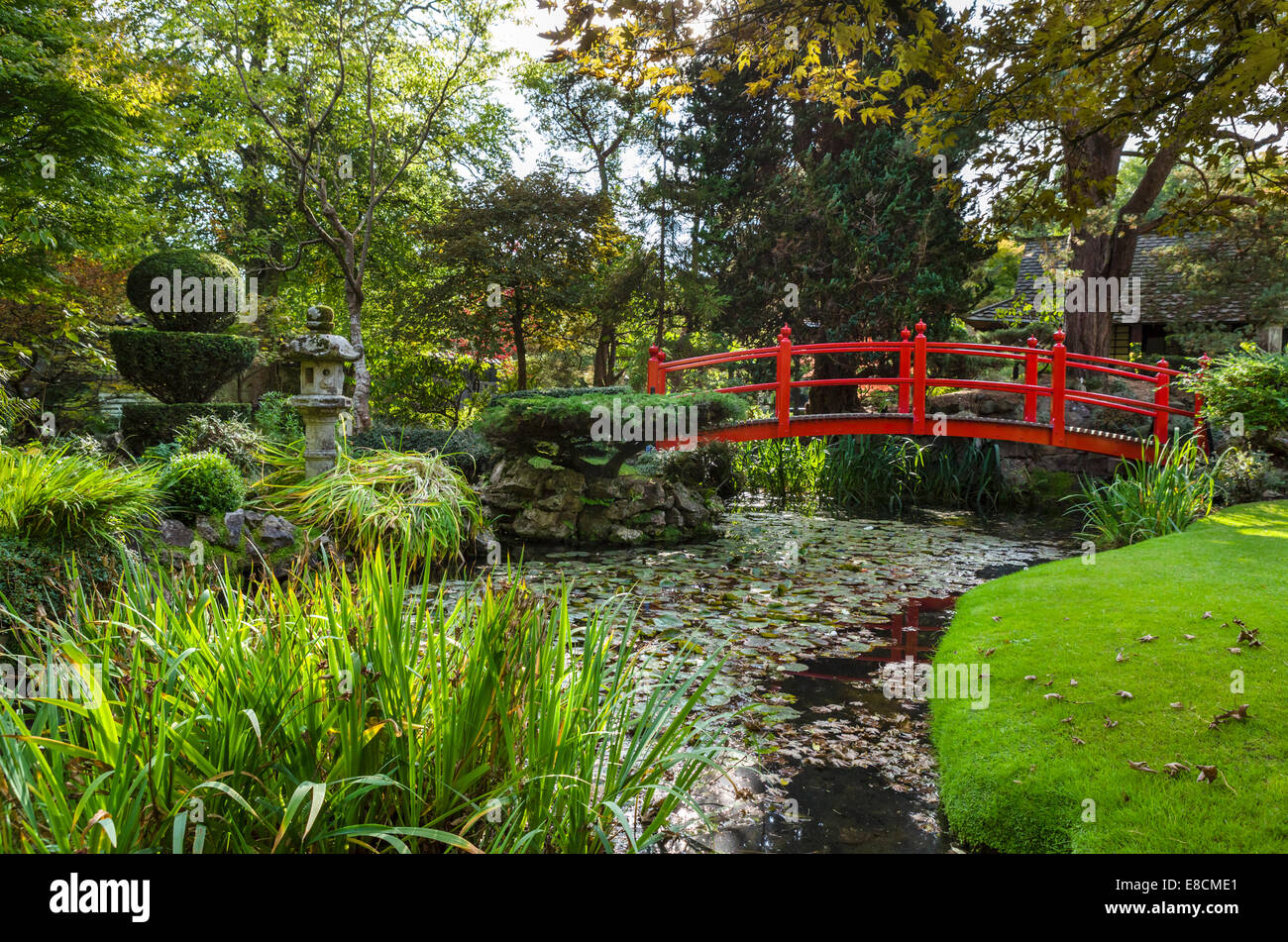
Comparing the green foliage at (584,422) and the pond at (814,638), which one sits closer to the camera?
the pond at (814,638)

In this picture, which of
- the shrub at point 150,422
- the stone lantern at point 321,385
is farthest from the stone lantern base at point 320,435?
the shrub at point 150,422

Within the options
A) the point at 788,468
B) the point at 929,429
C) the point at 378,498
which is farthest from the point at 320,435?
the point at 788,468

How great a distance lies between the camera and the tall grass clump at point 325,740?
1.59m

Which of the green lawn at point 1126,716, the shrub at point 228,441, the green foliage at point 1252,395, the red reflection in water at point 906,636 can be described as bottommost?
the red reflection in water at point 906,636

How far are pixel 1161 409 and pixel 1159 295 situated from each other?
29.0 ft

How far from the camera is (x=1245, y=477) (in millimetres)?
7691

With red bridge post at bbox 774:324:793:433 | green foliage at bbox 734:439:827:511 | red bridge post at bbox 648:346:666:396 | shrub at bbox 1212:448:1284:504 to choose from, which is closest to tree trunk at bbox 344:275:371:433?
red bridge post at bbox 648:346:666:396

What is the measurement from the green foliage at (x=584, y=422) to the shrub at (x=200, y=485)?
2670mm

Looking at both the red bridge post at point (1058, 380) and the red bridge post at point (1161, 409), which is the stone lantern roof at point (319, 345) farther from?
the red bridge post at point (1161, 409)

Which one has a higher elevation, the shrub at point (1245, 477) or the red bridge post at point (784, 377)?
the red bridge post at point (784, 377)

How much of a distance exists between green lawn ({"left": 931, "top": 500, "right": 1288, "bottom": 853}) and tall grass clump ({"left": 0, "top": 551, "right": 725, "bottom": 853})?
1.40 meters

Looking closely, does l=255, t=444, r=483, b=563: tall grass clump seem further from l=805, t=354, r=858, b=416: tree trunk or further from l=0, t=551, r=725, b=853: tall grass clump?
l=805, t=354, r=858, b=416: tree trunk

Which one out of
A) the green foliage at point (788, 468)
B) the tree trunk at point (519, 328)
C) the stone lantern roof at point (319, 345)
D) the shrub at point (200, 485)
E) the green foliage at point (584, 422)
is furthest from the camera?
the green foliage at point (788, 468)

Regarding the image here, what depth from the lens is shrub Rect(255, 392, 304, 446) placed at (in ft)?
26.8
